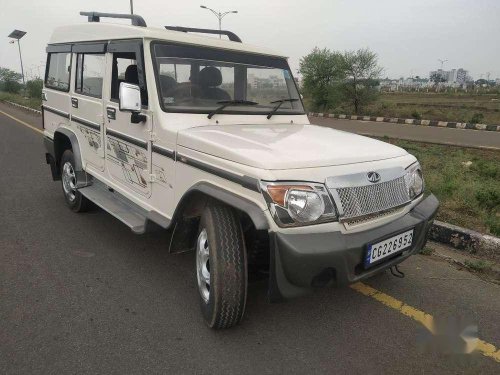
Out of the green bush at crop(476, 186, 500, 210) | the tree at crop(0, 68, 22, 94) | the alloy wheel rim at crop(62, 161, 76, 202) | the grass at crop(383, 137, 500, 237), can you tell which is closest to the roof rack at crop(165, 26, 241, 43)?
the alloy wheel rim at crop(62, 161, 76, 202)

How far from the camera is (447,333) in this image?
2.96 metres

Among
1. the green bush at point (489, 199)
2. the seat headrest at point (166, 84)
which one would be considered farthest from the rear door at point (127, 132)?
the green bush at point (489, 199)

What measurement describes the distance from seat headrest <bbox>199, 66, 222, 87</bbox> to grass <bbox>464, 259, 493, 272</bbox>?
288 cm

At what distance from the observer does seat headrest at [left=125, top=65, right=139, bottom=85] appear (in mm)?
3685

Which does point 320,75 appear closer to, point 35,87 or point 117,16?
point 117,16

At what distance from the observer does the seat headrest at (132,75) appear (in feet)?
12.1

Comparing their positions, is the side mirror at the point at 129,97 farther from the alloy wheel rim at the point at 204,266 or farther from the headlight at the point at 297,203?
the headlight at the point at 297,203

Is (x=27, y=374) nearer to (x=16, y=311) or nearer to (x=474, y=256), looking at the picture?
(x=16, y=311)

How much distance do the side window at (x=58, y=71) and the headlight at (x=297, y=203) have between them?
148 inches

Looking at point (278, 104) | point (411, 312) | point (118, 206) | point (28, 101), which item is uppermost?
point (278, 104)

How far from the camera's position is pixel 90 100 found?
178 inches

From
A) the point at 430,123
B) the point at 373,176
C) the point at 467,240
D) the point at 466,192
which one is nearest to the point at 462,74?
the point at 430,123

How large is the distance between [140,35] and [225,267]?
84.1 inches

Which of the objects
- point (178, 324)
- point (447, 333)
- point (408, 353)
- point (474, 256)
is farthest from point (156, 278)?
point (474, 256)
